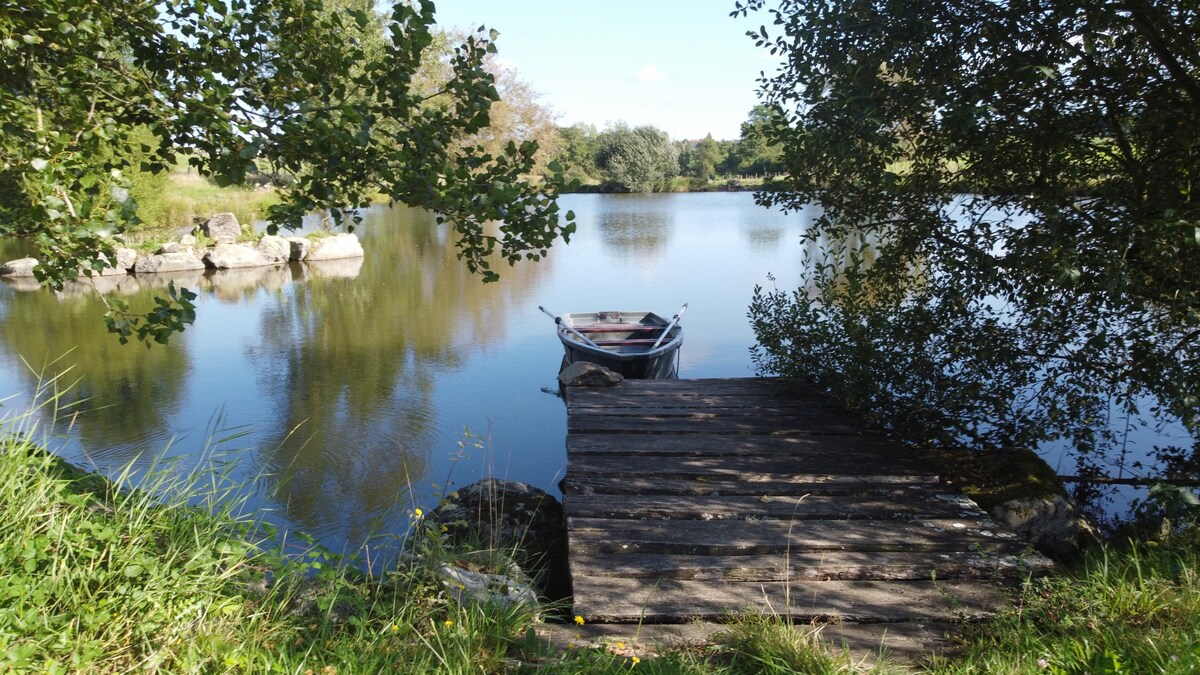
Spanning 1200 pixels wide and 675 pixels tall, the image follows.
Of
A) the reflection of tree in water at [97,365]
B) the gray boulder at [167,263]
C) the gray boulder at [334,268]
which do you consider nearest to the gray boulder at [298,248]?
the gray boulder at [334,268]

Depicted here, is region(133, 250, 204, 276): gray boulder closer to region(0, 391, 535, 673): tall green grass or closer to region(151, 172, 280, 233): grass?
region(151, 172, 280, 233): grass

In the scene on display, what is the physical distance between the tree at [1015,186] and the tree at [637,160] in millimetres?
54927

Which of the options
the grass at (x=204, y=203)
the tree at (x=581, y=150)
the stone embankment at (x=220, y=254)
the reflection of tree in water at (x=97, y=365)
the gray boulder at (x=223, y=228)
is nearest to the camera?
the reflection of tree in water at (x=97, y=365)

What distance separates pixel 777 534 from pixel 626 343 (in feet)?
20.7

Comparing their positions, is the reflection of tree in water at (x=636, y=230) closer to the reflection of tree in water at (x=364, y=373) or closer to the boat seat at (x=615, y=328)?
the reflection of tree in water at (x=364, y=373)

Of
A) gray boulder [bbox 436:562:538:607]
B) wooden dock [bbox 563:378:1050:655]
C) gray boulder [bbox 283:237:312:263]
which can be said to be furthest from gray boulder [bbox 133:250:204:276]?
gray boulder [bbox 436:562:538:607]

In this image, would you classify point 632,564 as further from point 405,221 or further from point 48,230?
point 405,221

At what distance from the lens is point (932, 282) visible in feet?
19.3

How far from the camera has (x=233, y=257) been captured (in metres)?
21.0

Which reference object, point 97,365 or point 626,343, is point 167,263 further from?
point 626,343

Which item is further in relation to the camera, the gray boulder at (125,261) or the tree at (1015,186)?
the gray boulder at (125,261)

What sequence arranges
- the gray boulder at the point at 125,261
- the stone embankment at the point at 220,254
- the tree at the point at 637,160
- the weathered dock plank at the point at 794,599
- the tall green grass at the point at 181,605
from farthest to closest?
the tree at the point at 637,160
the stone embankment at the point at 220,254
the gray boulder at the point at 125,261
the weathered dock plank at the point at 794,599
the tall green grass at the point at 181,605

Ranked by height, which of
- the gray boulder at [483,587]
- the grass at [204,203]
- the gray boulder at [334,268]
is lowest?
the gray boulder at [334,268]

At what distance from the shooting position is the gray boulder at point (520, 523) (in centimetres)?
491
